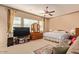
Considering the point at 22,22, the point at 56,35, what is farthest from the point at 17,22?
the point at 56,35

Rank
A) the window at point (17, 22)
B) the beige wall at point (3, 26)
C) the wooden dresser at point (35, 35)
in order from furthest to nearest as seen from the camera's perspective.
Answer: the wooden dresser at point (35, 35), the window at point (17, 22), the beige wall at point (3, 26)

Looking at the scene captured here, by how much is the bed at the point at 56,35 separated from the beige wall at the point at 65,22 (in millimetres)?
82

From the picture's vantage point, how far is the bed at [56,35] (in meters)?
1.46

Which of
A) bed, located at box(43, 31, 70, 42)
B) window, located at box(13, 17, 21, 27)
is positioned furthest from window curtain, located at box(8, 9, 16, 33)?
bed, located at box(43, 31, 70, 42)

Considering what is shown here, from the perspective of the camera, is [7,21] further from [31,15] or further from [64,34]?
[64,34]

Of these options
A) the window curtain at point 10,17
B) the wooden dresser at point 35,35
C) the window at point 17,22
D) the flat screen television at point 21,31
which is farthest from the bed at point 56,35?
the window curtain at point 10,17

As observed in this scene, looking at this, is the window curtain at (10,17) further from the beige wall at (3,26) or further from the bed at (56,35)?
the bed at (56,35)

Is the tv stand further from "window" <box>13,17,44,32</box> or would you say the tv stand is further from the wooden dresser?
"window" <box>13,17,44,32</box>

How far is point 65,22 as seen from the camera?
4.99 ft

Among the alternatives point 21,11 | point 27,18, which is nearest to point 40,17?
point 27,18

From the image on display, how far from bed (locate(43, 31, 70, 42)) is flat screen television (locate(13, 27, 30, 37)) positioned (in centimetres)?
31

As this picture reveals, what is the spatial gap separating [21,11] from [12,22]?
22 cm

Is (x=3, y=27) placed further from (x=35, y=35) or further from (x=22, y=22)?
(x=35, y=35)

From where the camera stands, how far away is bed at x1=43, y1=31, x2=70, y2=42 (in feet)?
4.78
